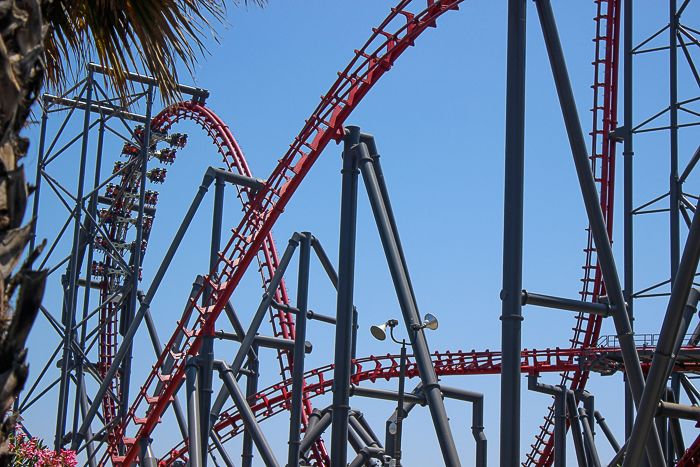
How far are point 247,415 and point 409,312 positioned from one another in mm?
2699

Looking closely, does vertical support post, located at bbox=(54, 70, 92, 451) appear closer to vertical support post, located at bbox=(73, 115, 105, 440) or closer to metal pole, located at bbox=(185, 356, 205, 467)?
vertical support post, located at bbox=(73, 115, 105, 440)

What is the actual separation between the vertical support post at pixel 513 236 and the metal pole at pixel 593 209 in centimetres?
34

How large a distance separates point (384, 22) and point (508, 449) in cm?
677

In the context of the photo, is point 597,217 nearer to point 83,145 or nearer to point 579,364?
point 579,364

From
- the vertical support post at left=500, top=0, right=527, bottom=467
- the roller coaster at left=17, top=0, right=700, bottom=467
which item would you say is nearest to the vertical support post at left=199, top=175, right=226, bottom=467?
the roller coaster at left=17, top=0, right=700, bottom=467

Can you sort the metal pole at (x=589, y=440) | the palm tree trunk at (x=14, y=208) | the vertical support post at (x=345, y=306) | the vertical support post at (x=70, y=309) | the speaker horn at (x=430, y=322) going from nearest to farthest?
1. the palm tree trunk at (x=14, y=208)
2. the speaker horn at (x=430, y=322)
3. the vertical support post at (x=345, y=306)
4. the metal pole at (x=589, y=440)
5. the vertical support post at (x=70, y=309)

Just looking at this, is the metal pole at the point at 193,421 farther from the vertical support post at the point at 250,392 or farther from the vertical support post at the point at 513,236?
the vertical support post at the point at 513,236

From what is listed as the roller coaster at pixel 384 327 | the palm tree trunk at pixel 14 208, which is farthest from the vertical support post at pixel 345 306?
the palm tree trunk at pixel 14 208

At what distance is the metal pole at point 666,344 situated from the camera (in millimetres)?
5715

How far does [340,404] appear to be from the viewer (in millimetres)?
8930

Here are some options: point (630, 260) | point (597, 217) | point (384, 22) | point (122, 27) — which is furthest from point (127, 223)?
point (122, 27)

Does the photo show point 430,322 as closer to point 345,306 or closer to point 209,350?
point 345,306

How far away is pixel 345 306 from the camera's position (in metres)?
9.32

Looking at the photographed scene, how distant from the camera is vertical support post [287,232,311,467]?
966 cm
